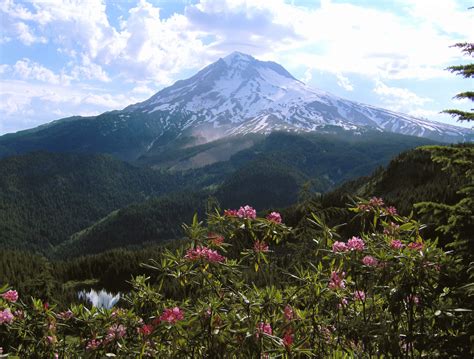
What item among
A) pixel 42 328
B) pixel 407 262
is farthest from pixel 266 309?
pixel 42 328

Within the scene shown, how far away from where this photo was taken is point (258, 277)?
40.7m

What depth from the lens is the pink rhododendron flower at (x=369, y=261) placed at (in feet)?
22.6

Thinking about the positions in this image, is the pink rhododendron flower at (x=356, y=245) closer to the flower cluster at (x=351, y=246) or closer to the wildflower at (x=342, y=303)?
the flower cluster at (x=351, y=246)

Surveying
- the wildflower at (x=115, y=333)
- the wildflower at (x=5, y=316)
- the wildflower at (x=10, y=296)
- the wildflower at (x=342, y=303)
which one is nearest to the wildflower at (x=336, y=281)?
the wildflower at (x=342, y=303)

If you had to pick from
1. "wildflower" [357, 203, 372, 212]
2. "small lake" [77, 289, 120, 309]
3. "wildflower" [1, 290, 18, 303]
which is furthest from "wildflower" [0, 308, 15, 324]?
"small lake" [77, 289, 120, 309]

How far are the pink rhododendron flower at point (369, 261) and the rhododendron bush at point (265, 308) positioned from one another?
15mm

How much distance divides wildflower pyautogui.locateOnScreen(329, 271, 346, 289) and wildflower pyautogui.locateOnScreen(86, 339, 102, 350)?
4004mm

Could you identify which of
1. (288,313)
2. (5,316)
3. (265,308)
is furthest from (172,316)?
(5,316)

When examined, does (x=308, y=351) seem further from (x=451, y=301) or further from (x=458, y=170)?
(x=458, y=170)

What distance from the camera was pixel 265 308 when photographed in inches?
254

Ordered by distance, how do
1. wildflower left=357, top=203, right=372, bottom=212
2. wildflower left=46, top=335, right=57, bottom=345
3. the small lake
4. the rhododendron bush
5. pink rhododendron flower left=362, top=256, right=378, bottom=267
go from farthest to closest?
the small lake
wildflower left=46, top=335, right=57, bottom=345
wildflower left=357, top=203, right=372, bottom=212
pink rhododendron flower left=362, top=256, right=378, bottom=267
the rhododendron bush

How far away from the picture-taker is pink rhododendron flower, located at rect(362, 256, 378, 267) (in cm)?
689

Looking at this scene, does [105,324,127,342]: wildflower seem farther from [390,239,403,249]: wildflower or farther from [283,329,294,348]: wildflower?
[390,239,403,249]: wildflower

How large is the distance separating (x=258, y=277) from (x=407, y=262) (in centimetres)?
3508
